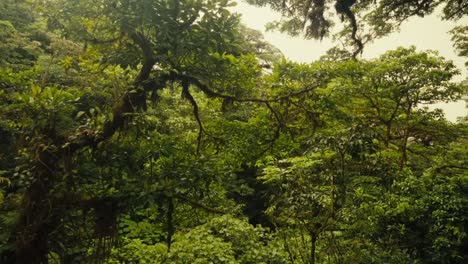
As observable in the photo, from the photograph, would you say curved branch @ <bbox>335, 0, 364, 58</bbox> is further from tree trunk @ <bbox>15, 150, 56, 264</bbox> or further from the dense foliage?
tree trunk @ <bbox>15, 150, 56, 264</bbox>

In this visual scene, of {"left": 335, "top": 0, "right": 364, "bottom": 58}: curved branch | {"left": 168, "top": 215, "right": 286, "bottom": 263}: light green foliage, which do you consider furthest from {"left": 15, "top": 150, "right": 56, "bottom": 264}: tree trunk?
{"left": 335, "top": 0, "right": 364, "bottom": 58}: curved branch

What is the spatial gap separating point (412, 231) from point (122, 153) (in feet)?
17.3

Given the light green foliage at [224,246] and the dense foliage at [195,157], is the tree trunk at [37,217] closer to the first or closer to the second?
the dense foliage at [195,157]

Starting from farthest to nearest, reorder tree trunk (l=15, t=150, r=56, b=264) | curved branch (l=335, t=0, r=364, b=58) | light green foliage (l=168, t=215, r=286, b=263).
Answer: curved branch (l=335, t=0, r=364, b=58), light green foliage (l=168, t=215, r=286, b=263), tree trunk (l=15, t=150, r=56, b=264)

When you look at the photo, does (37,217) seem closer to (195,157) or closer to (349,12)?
(195,157)

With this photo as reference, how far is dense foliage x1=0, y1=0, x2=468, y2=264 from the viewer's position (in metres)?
3.77

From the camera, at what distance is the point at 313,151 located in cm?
533

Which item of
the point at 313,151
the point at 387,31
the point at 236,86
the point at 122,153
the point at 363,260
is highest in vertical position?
the point at 387,31

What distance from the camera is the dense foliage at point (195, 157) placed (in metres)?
3.77

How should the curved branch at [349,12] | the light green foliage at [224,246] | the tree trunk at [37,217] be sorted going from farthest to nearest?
the curved branch at [349,12], the light green foliage at [224,246], the tree trunk at [37,217]

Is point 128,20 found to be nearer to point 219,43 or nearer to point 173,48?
point 173,48

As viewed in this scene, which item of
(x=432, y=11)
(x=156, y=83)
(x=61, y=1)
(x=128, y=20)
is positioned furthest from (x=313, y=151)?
(x=432, y=11)

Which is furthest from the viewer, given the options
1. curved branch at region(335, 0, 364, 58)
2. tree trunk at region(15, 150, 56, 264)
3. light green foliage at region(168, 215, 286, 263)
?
curved branch at region(335, 0, 364, 58)

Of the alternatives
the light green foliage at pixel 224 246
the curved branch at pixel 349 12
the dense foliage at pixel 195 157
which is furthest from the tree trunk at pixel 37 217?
the curved branch at pixel 349 12
